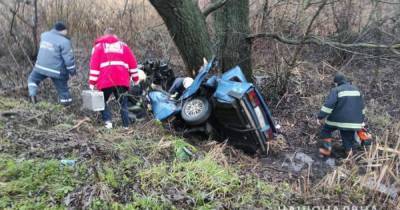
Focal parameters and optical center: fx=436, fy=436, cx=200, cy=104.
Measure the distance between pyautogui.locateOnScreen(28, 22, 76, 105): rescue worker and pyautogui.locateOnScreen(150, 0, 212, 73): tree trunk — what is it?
1816mm

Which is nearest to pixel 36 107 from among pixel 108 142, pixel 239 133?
pixel 108 142

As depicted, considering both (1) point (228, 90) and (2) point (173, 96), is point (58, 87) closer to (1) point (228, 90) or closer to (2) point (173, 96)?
(2) point (173, 96)

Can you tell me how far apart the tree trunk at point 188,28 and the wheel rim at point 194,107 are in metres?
1.48

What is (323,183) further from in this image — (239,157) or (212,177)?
(239,157)

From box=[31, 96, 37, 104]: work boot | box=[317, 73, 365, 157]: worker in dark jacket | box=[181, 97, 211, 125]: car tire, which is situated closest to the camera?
box=[181, 97, 211, 125]: car tire

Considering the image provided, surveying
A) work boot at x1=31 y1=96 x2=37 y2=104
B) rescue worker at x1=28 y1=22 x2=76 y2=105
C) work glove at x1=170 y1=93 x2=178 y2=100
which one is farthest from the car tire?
work boot at x1=31 y1=96 x2=37 y2=104

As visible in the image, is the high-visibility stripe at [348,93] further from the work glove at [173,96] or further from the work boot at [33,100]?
the work boot at [33,100]

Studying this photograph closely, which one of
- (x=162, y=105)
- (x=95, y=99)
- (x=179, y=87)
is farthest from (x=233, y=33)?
(x=95, y=99)

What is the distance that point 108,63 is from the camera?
656cm

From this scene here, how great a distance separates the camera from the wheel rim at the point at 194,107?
5918mm

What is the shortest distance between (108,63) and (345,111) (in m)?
3.60

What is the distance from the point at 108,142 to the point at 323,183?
2358 mm

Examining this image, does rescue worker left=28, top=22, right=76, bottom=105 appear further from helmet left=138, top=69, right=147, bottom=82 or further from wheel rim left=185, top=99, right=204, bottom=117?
wheel rim left=185, top=99, right=204, bottom=117

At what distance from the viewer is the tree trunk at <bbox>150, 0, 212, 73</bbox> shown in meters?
6.70
